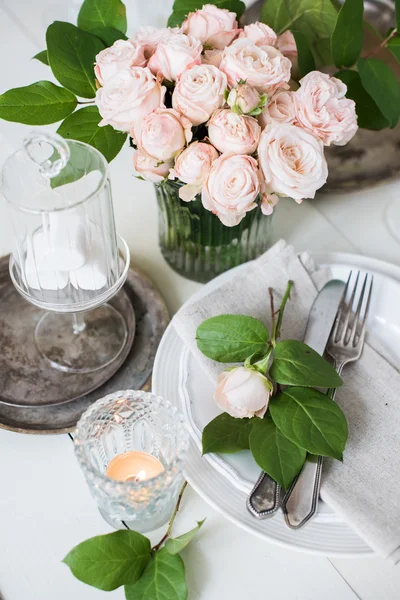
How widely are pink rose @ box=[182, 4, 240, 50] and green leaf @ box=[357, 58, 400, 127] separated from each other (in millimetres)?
152

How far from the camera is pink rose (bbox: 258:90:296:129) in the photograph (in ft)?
1.88

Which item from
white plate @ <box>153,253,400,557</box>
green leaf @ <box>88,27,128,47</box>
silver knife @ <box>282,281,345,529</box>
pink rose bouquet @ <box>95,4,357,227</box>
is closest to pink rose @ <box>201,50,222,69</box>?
pink rose bouquet @ <box>95,4,357,227</box>

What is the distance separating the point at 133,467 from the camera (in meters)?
0.60

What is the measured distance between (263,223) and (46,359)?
265mm

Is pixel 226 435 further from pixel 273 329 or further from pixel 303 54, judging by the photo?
pixel 303 54

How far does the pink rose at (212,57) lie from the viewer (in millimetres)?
583

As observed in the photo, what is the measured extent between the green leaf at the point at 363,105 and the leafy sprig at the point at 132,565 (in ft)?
1.45

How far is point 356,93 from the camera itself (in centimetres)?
72

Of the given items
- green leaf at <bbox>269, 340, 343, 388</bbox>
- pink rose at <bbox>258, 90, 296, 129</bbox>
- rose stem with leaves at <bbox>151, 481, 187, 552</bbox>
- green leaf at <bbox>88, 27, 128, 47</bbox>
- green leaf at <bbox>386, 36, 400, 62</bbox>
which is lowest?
rose stem with leaves at <bbox>151, 481, 187, 552</bbox>

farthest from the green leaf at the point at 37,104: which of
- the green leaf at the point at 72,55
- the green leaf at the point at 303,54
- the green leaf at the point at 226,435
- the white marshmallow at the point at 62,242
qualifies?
the green leaf at the point at 226,435

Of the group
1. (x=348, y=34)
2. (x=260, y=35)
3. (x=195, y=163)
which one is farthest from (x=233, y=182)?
(x=348, y=34)

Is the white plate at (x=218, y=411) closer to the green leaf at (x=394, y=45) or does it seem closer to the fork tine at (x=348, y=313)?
the fork tine at (x=348, y=313)

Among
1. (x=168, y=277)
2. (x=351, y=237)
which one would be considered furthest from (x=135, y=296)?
(x=351, y=237)

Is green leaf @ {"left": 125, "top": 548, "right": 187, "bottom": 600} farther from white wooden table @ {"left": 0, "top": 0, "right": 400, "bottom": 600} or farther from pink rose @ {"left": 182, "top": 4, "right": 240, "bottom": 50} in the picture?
pink rose @ {"left": 182, "top": 4, "right": 240, "bottom": 50}
